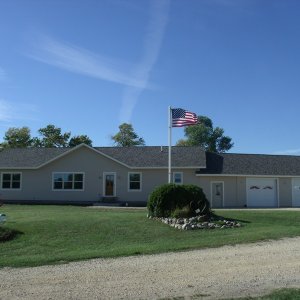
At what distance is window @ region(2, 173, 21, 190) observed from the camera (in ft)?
123

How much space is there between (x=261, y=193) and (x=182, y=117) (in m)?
12.1

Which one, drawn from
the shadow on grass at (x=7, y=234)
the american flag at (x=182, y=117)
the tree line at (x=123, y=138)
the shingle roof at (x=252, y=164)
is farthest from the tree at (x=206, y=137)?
the shadow on grass at (x=7, y=234)

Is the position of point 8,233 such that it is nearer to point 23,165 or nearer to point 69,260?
point 69,260

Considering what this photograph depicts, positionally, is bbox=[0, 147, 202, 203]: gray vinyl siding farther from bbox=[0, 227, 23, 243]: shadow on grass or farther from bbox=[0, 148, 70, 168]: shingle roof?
bbox=[0, 227, 23, 243]: shadow on grass

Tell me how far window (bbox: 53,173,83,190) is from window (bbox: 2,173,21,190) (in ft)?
9.80

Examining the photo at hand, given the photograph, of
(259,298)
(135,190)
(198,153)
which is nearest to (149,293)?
(259,298)

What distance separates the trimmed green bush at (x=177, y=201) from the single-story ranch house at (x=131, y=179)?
14.1 metres

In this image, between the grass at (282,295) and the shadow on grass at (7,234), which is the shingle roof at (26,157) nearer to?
the shadow on grass at (7,234)

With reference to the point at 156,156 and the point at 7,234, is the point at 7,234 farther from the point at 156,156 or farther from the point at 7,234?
the point at 156,156

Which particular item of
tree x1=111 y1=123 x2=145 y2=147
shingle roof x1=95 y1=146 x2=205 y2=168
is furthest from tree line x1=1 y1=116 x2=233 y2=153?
shingle roof x1=95 y1=146 x2=205 y2=168

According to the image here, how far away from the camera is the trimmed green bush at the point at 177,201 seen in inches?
818

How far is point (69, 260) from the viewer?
444 inches

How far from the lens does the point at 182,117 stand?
2819 centimetres

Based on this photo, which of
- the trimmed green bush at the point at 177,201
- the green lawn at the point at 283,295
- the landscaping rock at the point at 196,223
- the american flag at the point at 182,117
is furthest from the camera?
the american flag at the point at 182,117
